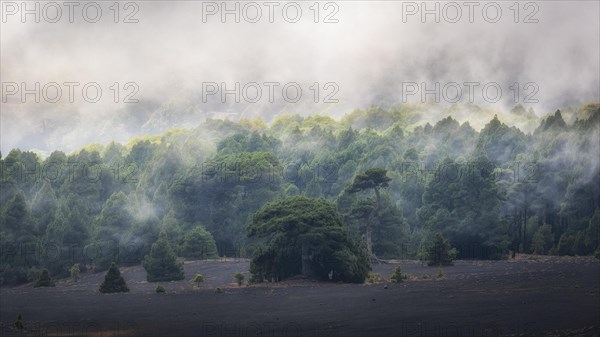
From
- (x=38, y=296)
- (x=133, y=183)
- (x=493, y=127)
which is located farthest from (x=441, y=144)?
(x=38, y=296)

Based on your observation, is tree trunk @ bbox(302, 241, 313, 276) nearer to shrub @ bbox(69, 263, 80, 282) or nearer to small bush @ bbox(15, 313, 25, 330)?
small bush @ bbox(15, 313, 25, 330)

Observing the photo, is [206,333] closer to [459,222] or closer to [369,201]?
[369,201]

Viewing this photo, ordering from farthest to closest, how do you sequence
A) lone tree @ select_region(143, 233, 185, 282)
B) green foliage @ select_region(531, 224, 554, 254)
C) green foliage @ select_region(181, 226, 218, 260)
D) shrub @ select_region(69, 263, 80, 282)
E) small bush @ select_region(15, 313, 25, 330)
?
green foliage @ select_region(181, 226, 218, 260) → green foliage @ select_region(531, 224, 554, 254) → shrub @ select_region(69, 263, 80, 282) → lone tree @ select_region(143, 233, 185, 282) → small bush @ select_region(15, 313, 25, 330)

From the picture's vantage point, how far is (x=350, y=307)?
49750 mm

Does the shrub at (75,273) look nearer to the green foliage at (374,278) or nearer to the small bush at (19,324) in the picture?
the green foliage at (374,278)

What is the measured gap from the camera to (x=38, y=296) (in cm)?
6750

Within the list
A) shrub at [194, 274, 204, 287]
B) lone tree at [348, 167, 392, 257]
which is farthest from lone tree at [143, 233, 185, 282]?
lone tree at [348, 167, 392, 257]

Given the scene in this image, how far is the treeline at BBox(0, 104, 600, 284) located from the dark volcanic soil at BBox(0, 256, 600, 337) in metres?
13.9

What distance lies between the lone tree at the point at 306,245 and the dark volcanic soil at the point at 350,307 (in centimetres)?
180

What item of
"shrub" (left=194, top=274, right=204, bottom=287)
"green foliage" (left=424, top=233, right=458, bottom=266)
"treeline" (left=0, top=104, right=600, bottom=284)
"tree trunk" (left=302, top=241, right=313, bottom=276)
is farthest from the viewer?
"treeline" (left=0, top=104, right=600, bottom=284)

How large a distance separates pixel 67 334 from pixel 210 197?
176ft

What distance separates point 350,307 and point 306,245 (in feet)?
48.5

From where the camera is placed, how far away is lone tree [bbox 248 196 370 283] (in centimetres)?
6341

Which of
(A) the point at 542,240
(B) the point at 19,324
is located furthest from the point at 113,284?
(A) the point at 542,240
